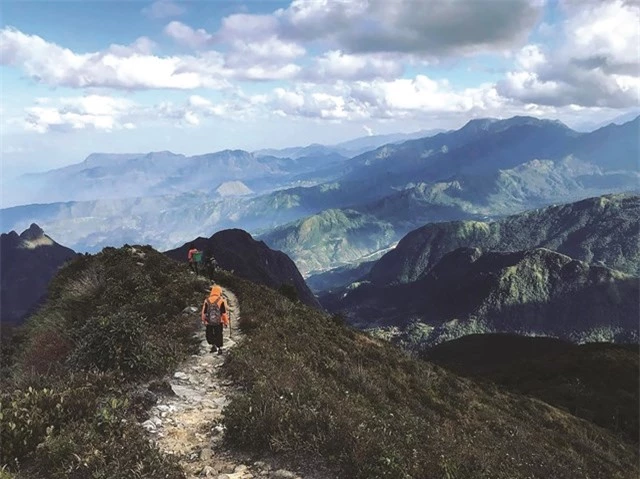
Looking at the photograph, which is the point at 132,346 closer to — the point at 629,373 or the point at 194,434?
the point at 194,434

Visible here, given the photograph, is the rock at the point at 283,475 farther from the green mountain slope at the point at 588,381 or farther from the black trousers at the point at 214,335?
the green mountain slope at the point at 588,381

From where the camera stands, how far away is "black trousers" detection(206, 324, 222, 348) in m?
16.4

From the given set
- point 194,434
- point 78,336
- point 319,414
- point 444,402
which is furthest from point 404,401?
point 78,336

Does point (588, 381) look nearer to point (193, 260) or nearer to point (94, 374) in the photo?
point (193, 260)

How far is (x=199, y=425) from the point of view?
10.9m

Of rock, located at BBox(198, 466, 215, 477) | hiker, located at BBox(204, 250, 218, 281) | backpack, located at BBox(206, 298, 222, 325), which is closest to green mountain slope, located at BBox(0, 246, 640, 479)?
rock, located at BBox(198, 466, 215, 477)

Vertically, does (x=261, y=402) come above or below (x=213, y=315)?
below

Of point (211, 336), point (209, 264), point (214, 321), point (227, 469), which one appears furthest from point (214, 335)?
point (209, 264)

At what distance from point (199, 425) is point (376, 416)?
15.2 feet

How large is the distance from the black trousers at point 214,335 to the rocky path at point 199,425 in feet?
2.30

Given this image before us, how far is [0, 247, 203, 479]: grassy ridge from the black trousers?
0.83 meters

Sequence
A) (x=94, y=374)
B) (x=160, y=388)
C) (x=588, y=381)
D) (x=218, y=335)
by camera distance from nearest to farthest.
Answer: (x=94, y=374), (x=160, y=388), (x=218, y=335), (x=588, y=381)

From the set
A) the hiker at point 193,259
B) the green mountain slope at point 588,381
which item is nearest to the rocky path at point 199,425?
the hiker at point 193,259

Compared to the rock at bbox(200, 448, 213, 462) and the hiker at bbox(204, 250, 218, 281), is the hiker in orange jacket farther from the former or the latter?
the rock at bbox(200, 448, 213, 462)
